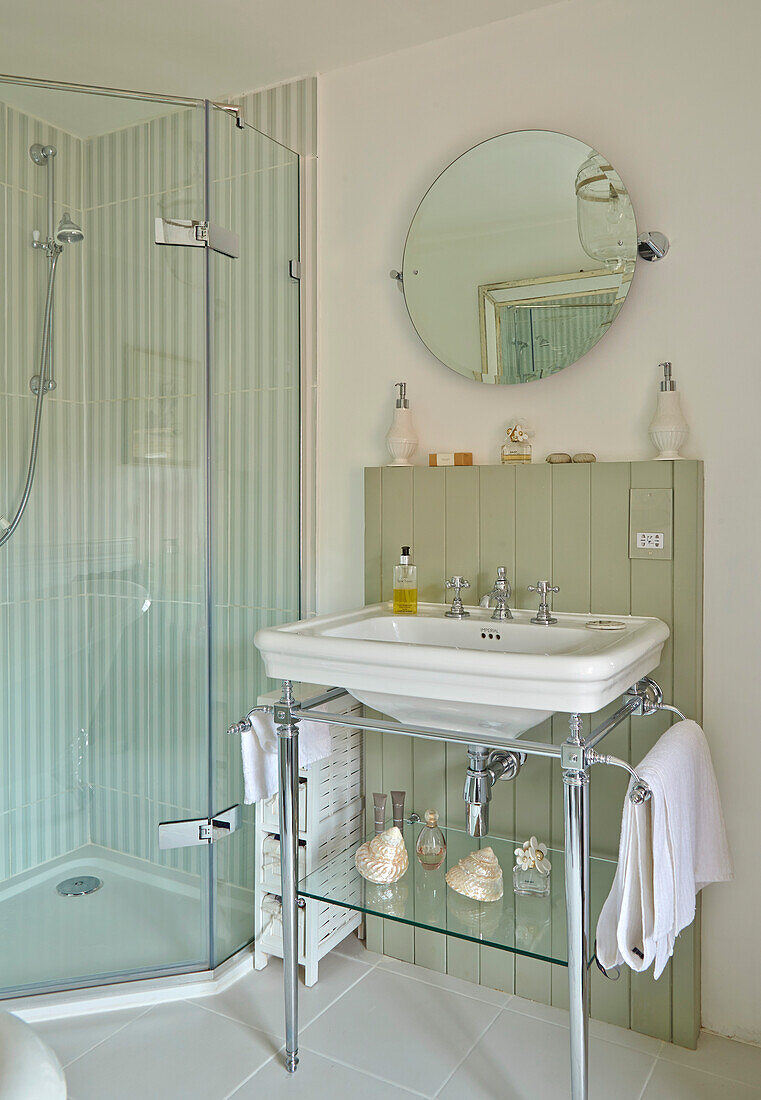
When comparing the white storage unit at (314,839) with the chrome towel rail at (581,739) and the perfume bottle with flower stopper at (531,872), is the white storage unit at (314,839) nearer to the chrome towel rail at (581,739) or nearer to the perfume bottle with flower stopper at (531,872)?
the chrome towel rail at (581,739)

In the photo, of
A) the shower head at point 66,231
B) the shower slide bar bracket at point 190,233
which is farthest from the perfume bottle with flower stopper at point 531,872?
the shower head at point 66,231

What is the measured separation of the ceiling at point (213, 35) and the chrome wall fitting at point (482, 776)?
1725mm

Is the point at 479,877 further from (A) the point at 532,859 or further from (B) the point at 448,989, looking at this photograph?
(B) the point at 448,989

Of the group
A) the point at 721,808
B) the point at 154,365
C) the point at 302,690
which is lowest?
the point at 721,808

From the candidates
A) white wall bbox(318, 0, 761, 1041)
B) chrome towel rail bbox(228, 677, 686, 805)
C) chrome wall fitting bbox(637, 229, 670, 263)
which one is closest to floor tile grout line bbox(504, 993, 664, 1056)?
white wall bbox(318, 0, 761, 1041)

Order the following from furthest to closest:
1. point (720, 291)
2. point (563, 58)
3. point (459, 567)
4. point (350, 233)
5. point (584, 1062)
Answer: point (350, 233) → point (459, 567) → point (563, 58) → point (720, 291) → point (584, 1062)

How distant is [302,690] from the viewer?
2137mm

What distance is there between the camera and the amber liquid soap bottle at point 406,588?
1.96 meters

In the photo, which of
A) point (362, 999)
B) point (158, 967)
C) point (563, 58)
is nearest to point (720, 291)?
point (563, 58)

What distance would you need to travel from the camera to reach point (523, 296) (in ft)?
6.38

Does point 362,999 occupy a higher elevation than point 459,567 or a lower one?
lower

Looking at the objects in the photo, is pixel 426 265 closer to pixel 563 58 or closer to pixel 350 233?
pixel 350 233

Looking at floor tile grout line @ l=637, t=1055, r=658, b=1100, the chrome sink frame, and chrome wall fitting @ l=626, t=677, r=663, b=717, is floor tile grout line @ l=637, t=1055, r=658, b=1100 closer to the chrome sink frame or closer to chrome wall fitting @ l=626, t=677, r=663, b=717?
the chrome sink frame

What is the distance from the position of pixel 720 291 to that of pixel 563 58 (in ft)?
2.25
